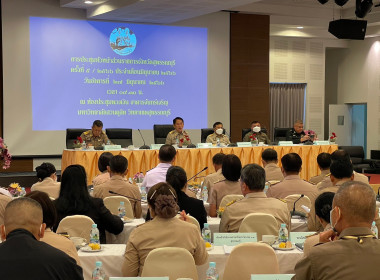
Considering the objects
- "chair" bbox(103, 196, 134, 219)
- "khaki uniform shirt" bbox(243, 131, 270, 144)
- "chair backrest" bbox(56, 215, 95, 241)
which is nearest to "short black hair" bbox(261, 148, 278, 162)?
"chair" bbox(103, 196, 134, 219)

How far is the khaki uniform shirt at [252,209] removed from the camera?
4.34m

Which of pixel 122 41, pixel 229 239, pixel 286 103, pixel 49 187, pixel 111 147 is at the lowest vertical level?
pixel 229 239

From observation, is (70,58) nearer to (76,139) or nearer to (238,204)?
(76,139)

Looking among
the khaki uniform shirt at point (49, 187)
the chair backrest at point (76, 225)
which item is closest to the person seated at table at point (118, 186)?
the khaki uniform shirt at point (49, 187)

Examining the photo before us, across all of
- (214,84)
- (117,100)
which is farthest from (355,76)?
(117,100)

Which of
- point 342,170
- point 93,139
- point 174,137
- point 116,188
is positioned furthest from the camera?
point 174,137

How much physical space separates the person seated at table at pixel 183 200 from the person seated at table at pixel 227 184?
0.80m

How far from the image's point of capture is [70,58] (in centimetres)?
1161

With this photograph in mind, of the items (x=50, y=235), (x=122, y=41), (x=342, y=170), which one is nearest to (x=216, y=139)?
(x=122, y=41)

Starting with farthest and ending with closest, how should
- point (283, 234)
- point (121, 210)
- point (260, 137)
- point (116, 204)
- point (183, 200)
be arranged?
1. point (260, 137)
2. point (116, 204)
3. point (121, 210)
4. point (183, 200)
5. point (283, 234)

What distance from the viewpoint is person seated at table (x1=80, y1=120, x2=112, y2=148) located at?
9883 mm

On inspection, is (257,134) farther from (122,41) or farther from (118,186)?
(118,186)

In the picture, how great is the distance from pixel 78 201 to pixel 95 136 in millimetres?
5675

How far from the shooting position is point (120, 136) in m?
10.6
